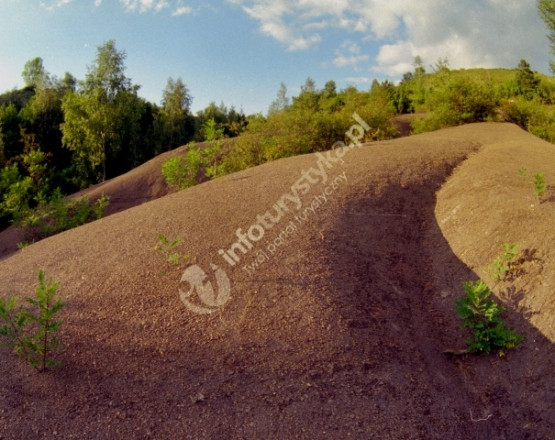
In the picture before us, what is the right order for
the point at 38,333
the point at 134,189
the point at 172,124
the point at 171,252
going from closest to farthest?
the point at 38,333 → the point at 171,252 → the point at 134,189 → the point at 172,124

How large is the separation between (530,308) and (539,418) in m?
1.28

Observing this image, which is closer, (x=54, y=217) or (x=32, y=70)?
(x=54, y=217)

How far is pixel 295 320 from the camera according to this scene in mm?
4598

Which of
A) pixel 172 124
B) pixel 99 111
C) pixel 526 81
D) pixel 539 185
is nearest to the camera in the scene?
pixel 539 185

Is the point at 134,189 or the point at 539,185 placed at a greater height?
the point at 134,189

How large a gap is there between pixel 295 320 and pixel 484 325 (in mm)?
1888

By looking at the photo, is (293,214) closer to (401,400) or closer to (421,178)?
(421,178)

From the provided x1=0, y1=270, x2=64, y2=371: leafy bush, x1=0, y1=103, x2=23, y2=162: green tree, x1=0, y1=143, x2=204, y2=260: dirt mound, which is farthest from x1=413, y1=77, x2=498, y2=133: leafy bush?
x1=0, y1=103, x2=23, y2=162: green tree

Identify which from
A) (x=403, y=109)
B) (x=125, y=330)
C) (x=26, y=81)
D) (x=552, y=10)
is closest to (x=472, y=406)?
(x=125, y=330)

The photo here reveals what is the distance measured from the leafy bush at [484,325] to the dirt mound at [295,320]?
12 cm

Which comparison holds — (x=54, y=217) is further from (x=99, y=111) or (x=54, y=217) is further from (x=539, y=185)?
(x=99, y=111)

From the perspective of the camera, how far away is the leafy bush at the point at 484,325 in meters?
4.44

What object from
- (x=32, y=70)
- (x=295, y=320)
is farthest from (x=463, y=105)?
(x=32, y=70)

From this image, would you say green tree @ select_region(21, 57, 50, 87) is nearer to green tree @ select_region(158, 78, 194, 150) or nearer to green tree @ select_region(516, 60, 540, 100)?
green tree @ select_region(158, 78, 194, 150)
